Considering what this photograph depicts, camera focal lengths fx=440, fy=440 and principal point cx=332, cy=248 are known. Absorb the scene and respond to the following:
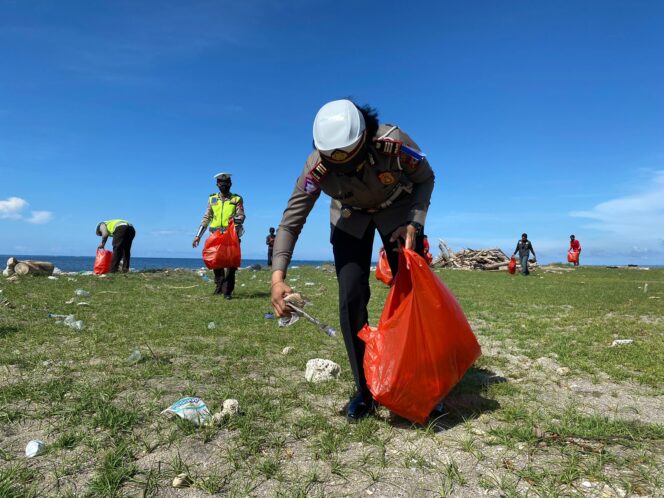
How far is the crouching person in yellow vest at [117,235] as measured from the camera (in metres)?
13.1

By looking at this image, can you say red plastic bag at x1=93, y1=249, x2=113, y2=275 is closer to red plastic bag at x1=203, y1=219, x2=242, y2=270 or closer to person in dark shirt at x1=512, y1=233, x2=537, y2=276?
red plastic bag at x1=203, y1=219, x2=242, y2=270

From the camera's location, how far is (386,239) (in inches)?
120

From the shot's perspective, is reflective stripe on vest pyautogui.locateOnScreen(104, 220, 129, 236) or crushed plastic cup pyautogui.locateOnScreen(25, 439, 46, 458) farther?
reflective stripe on vest pyautogui.locateOnScreen(104, 220, 129, 236)

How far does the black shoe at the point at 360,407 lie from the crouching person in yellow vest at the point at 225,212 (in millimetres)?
5940

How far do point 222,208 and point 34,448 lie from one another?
21.6 ft

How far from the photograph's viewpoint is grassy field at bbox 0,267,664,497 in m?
1.97

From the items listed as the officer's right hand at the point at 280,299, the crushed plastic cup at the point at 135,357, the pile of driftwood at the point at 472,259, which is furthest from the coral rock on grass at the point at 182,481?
the pile of driftwood at the point at 472,259

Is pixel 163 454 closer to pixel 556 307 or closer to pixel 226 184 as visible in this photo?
pixel 226 184

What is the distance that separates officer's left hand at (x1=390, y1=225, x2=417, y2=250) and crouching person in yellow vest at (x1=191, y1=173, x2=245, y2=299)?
597 centimetres

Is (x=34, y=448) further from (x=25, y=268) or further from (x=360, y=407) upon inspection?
(x=25, y=268)

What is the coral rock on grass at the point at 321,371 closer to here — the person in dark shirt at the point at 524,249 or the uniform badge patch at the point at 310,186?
the uniform badge patch at the point at 310,186

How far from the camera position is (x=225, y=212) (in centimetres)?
845

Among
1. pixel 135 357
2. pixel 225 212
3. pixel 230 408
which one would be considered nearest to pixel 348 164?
pixel 230 408

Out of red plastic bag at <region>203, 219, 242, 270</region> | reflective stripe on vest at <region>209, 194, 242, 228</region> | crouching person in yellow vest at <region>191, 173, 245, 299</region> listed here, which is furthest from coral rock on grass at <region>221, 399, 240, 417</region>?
reflective stripe on vest at <region>209, 194, 242, 228</region>
